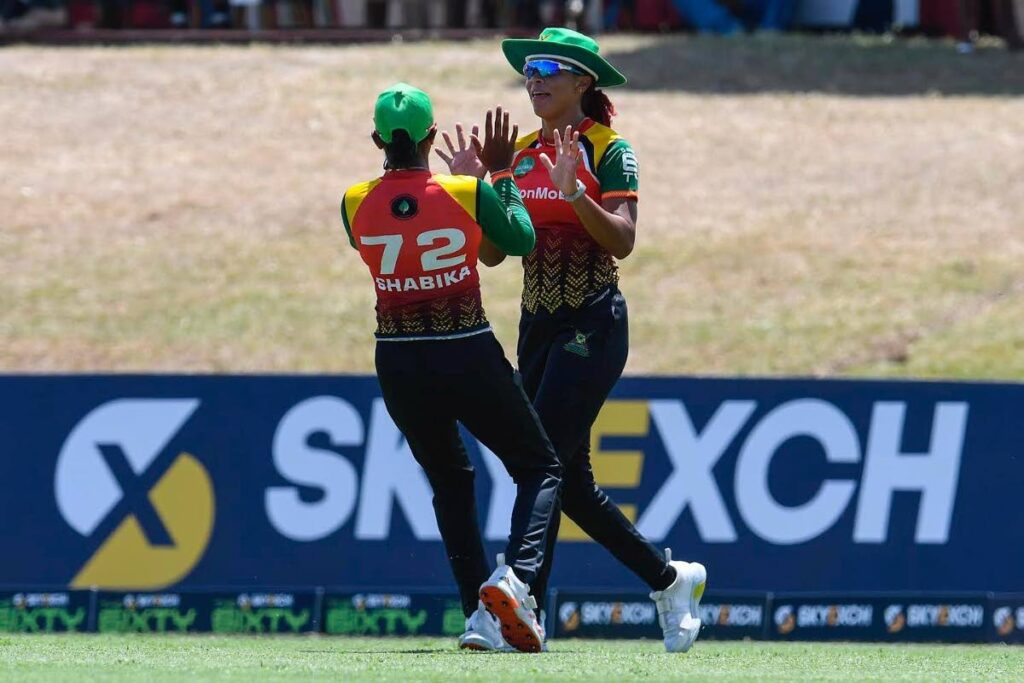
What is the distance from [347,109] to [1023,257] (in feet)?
29.5

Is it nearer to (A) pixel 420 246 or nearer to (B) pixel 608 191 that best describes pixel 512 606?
(A) pixel 420 246

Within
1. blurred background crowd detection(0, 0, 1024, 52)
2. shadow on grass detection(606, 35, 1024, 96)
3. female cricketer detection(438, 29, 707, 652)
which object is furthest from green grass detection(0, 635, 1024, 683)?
blurred background crowd detection(0, 0, 1024, 52)

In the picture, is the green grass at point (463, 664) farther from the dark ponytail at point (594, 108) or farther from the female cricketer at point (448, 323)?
the dark ponytail at point (594, 108)

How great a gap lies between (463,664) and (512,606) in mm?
317

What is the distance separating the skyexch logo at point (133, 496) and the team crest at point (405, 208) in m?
3.83

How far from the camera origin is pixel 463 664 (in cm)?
516

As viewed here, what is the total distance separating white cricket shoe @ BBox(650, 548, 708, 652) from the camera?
6.33 m

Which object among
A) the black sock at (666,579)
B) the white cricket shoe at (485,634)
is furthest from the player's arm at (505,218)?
the black sock at (666,579)

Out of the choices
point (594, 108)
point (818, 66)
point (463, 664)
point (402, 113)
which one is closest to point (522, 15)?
point (818, 66)

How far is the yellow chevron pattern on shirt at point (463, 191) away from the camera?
540 cm

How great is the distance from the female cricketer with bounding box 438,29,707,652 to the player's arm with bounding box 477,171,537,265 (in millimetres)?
268

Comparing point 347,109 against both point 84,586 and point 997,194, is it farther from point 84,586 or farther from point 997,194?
point 84,586

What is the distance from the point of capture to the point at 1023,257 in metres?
16.3

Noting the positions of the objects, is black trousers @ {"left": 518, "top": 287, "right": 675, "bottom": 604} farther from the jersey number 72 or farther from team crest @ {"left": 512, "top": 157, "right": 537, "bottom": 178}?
the jersey number 72
